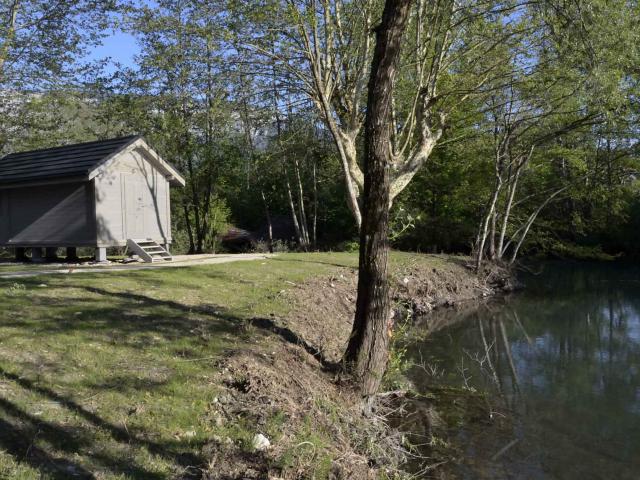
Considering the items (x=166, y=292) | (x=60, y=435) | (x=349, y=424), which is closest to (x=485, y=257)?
(x=166, y=292)

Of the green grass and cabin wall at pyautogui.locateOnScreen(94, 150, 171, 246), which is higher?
cabin wall at pyautogui.locateOnScreen(94, 150, 171, 246)

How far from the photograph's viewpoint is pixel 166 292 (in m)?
10.1

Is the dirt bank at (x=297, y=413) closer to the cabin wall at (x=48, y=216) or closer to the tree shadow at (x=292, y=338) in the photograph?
the tree shadow at (x=292, y=338)

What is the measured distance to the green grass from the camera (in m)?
4.33

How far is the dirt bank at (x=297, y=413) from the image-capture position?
4.90 meters

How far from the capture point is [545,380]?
34.7ft

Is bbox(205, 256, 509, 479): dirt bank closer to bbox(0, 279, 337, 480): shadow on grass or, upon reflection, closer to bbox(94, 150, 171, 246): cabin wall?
bbox(0, 279, 337, 480): shadow on grass

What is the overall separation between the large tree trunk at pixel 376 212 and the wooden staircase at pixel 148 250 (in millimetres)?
11438

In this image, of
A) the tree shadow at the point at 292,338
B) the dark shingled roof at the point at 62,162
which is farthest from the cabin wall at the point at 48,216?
the tree shadow at the point at 292,338

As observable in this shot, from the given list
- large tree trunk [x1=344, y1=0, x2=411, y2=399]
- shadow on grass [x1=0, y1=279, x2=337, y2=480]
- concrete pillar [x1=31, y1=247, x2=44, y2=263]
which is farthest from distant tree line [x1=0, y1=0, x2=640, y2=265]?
concrete pillar [x1=31, y1=247, x2=44, y2=263]

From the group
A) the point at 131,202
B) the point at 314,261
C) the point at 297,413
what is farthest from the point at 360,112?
the point at 297,413

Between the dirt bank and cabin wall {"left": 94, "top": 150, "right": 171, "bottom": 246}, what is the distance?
9.14 metres

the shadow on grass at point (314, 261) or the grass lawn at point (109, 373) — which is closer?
the grass lawn at point (109, 373)

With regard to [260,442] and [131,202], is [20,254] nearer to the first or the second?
[131,202]
